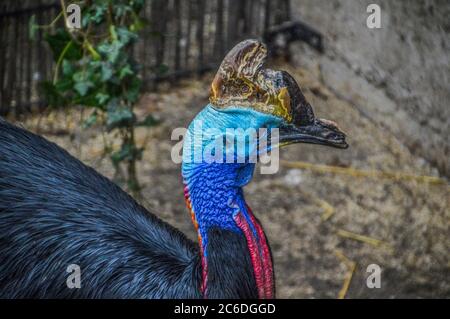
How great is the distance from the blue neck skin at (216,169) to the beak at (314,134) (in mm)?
49

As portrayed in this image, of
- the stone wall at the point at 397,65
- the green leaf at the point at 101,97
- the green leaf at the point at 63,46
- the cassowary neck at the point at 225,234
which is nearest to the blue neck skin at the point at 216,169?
the cassowary neck at the point at 225,234

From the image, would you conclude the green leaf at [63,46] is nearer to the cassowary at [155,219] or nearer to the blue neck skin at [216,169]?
the cassowary at [155,219]

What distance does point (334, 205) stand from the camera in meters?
5.26

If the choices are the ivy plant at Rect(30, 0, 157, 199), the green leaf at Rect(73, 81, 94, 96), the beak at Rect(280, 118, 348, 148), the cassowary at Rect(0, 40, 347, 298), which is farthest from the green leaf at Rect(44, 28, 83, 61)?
the beak at Rect(280, 118, 348, 148)

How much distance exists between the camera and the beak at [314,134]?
2.81 meters

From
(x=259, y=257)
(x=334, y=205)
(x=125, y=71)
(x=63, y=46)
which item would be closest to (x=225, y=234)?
(x=259, y=257)

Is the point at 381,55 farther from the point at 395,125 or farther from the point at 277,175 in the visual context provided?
the point at 277,175

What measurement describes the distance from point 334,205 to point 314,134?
8.10 feet

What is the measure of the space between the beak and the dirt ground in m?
1.82

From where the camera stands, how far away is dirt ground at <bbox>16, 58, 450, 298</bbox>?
4.69 meters

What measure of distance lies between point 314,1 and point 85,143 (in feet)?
6.39

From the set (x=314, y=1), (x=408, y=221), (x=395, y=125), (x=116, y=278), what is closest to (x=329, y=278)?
(x=408, y=221)

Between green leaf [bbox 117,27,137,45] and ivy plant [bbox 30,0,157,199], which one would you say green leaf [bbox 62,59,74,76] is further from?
green leaf [bbox 117,27,137,45]

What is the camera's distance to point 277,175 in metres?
5.52
